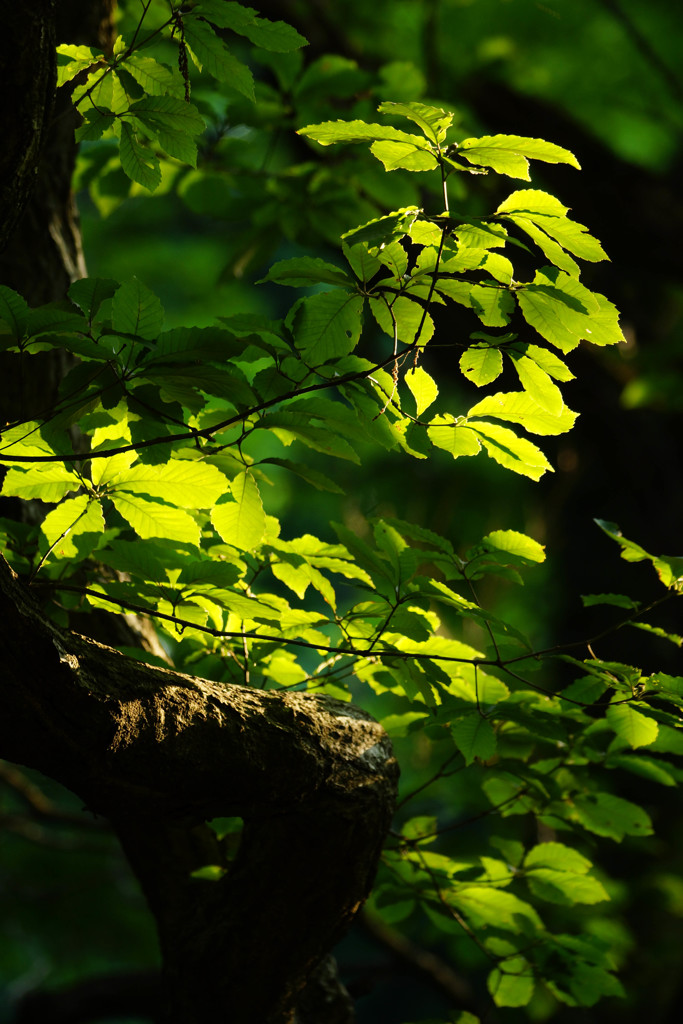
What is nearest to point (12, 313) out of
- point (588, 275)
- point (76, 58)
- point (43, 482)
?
point (43, 482)

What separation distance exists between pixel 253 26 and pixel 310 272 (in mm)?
382

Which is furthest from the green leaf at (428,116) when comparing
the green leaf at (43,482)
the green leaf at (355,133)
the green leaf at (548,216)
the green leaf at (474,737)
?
the green leaf at (474,737)

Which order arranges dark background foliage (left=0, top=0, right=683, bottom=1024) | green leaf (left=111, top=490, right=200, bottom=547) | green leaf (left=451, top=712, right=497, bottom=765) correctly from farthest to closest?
dark background foliage (left=0, top=0, right=683, bottom=1024) < green leaf (left=451, top=712, right=497, bottom=765) < green leaf (left=111, top=490, right=200, bottom=547)

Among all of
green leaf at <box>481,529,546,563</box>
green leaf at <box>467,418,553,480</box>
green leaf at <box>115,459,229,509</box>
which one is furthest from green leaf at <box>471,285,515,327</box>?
green leaf at <box>115,459,229,509</box>

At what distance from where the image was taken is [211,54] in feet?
3.42

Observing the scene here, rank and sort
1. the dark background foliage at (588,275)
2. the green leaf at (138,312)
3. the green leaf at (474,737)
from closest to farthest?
1. the green leaf at (138,312)
2. the green leaf at (474,737)
3. the dark background foliage at (588,275)

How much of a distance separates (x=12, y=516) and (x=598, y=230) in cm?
332

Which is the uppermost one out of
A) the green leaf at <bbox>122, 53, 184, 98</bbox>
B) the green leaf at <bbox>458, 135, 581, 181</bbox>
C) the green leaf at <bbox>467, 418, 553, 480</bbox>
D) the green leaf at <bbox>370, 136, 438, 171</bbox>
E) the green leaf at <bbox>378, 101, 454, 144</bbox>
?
the green leaf at <bbox>122, 53, 184, 98</bbox>

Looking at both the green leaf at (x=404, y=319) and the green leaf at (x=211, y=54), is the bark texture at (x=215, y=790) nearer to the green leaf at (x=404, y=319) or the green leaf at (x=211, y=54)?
the green leaf at (x=404, y=319)

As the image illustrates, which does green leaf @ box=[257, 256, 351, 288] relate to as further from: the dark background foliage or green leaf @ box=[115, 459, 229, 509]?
the dark background foliage

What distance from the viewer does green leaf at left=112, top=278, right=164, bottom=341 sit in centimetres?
97

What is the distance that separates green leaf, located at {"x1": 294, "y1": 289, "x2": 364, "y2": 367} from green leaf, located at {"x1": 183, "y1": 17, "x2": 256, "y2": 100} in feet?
1.17

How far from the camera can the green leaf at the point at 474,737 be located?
1.22 metres

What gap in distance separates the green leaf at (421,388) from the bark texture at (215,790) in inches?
22.7
